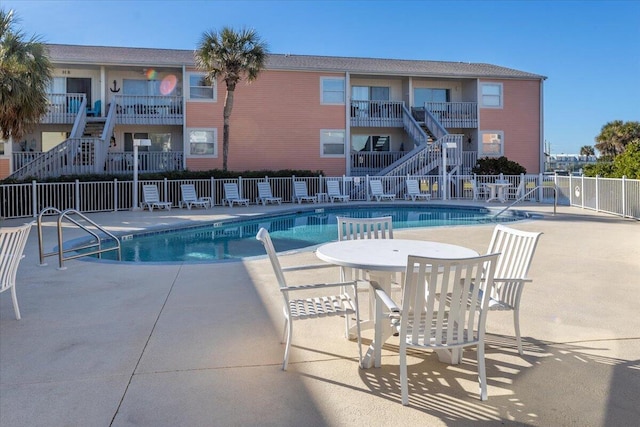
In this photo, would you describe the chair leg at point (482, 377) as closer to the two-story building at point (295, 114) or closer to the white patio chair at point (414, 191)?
the two-story building at point (295, 114)

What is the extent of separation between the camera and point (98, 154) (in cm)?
1867

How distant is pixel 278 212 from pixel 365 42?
22.4m

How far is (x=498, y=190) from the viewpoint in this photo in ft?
68.5

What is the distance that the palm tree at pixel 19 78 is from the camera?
1228 centimetres

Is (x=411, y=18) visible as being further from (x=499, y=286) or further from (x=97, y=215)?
(x=499, y=286)

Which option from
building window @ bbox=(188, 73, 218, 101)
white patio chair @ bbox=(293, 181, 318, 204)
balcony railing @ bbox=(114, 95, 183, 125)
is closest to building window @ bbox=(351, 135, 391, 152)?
white patio chair @ bbox=(293, 181, 318, 204)

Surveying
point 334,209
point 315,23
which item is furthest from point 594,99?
point 334,209

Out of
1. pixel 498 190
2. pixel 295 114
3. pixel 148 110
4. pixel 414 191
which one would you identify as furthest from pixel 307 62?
pixel 498 190

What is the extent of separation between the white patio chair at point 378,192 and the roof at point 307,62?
18.6ft

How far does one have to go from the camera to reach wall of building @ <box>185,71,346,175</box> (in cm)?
2259

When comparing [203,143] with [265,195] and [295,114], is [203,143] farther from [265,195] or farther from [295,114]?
[265,195]

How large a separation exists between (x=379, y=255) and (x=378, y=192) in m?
17.3

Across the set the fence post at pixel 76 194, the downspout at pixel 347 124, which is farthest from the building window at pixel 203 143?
the fence post at pixel 76 194

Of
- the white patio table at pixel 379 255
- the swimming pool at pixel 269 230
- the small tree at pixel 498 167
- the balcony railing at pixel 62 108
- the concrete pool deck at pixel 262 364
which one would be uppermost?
the balcony railing at pixel 62 108
